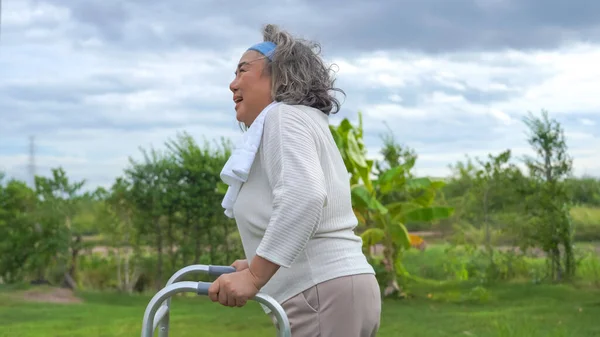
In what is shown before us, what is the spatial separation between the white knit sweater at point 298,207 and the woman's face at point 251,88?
12 centimetres

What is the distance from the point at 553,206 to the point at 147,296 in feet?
15.8

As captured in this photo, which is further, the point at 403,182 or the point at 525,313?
the point at 403,182

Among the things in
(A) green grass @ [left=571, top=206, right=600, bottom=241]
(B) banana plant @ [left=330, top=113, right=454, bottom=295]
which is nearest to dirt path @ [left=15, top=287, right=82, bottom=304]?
(B) banana plant @ [left=330, top=113, right=454, bottom=295]

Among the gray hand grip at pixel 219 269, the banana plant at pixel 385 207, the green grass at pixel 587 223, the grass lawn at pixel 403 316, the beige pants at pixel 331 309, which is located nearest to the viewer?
the beige pants at pixel 331 309

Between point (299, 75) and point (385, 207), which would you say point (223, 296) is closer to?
point (299, 75)

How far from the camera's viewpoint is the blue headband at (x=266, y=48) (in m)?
2.04

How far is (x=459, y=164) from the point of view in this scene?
33.2ft

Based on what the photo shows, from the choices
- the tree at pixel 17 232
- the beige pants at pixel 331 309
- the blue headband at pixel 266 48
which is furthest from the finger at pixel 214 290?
the tree at pixel 17 232

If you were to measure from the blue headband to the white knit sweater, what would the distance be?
19 centimetres

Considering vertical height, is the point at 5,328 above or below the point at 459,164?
below

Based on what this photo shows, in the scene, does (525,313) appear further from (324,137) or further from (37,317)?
(324,137)

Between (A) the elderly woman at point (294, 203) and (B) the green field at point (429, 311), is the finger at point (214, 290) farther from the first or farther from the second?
(B) the green field at point (429, 311)

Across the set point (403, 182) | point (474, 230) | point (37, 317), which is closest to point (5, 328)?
point (37, 317)

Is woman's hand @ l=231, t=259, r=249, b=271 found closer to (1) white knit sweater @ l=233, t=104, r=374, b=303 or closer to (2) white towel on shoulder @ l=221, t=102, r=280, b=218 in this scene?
(1) white knit sweater @ l=233, t=104, r=374, b=303
